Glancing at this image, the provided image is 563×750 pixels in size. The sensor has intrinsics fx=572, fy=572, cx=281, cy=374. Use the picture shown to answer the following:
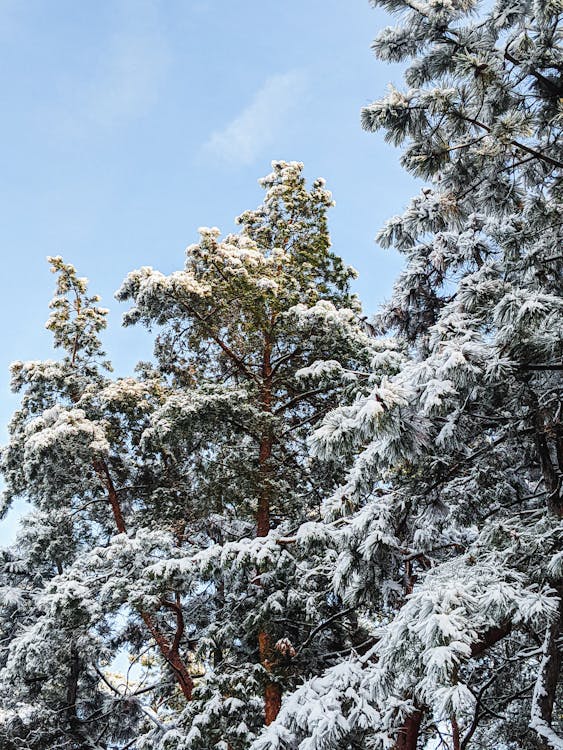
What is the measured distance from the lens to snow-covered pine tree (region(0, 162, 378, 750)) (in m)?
6.88

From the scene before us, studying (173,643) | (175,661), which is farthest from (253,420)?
(175,661)

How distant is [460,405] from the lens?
4.82 meters

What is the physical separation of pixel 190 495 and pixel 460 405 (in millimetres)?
5622

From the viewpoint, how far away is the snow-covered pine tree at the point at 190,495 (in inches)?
271

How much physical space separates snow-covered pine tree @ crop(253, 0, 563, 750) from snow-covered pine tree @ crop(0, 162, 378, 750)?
146 centimetres

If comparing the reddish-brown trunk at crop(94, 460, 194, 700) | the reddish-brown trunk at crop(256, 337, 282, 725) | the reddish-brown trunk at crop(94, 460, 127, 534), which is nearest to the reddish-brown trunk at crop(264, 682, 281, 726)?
the reddish-brown trunk at crop(256, 337, 282, 725)

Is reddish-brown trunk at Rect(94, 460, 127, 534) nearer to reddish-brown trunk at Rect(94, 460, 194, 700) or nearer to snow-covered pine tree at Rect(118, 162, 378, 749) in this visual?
reddish-brown trunk at Rect(94, 460, 194, 700)

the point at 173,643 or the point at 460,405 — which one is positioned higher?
the point at 460,405

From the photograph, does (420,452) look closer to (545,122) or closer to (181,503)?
(545,122)

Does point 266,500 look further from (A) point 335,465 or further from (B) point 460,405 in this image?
(B) point 460,405

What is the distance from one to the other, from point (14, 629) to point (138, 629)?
8.89ft

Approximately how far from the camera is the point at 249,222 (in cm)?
1091

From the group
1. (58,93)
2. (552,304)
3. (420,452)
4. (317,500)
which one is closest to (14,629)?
(317,500)

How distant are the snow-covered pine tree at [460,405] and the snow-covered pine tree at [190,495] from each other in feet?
4.80
